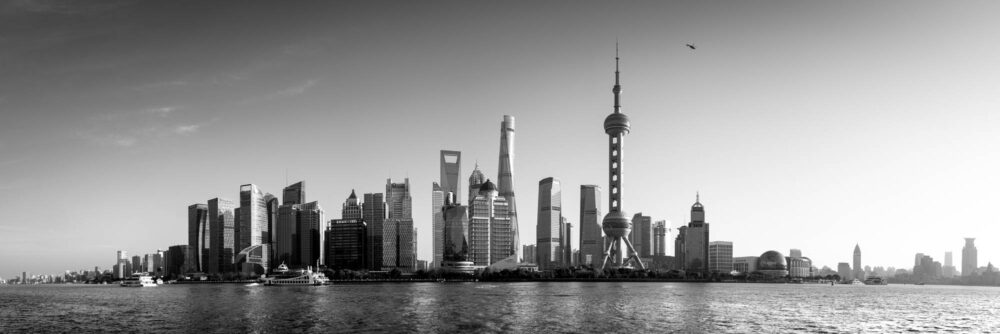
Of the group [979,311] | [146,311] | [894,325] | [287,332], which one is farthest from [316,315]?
[979,311]

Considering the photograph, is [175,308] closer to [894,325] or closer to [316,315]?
[316,315]

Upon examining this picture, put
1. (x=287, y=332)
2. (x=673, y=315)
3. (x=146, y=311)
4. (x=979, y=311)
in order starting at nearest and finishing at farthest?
(x=287, y=332) < (x=673, y=315) < (x=146, y=311) < (x=979, y=311)

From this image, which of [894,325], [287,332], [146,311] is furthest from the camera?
[146,311]

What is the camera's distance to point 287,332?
96.6 meters

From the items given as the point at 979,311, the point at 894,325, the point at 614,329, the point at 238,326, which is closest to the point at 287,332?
the point at 238,326

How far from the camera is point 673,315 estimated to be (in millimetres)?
124625

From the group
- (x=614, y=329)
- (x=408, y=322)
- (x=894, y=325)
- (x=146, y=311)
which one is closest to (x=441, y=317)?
(x=408, y=322)

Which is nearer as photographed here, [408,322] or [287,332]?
[287,332]

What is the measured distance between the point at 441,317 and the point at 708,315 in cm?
4463

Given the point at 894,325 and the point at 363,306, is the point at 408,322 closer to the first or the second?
the point at 363,306

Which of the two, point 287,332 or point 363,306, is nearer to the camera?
point 287,332

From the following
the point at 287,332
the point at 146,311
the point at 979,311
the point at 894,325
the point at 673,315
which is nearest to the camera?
the point at 287,332

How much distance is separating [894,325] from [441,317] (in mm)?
70155

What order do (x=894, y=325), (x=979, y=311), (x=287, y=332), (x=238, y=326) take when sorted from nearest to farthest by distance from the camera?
(x=287, y=332) < (x=238, y=326) < (x=894, y=325) < (x=979, y=311)
